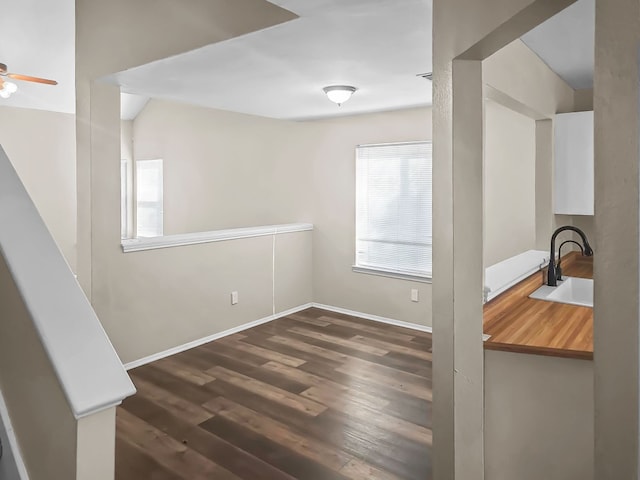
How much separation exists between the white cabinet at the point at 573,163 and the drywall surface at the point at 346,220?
1404 mm

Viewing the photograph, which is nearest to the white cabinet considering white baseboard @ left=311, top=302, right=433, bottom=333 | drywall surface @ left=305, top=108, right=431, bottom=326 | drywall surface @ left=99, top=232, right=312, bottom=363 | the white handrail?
drywall surface @ left=305, top=108, right=431, bottom=326

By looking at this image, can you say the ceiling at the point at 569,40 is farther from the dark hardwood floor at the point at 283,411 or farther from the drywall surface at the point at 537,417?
the dark hardwood floor at the point at 283,411

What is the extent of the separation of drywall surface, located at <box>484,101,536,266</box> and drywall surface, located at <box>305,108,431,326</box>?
719 millimetres

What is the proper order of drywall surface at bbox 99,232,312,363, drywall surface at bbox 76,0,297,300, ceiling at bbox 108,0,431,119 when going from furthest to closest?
drywall surface at bbox 99,232,312,363
drywall surface at bbox 76,0,297,300
ceiling at bbox 108,0,431,119

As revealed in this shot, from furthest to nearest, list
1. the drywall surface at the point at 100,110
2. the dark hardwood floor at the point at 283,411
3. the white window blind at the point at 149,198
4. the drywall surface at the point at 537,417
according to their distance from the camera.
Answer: the white window blind at the point at 149,198 < the drywall surface at the point at 100,110 < the dark hardwood floor at the point at 283,411 < the drywall surface at the point at 537,417

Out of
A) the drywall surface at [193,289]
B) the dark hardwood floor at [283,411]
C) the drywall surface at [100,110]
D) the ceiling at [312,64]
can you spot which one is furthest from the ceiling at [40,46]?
the dark hardwood floor at [283,411]

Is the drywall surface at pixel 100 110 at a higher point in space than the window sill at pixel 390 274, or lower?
higher

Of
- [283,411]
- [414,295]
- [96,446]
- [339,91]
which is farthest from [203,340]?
[96,446]

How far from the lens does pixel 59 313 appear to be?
123 cm

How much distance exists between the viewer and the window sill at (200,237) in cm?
388

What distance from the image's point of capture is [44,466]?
1312 millimetres

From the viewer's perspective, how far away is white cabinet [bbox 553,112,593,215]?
349 centimetres

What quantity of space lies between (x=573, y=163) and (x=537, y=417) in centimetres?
234

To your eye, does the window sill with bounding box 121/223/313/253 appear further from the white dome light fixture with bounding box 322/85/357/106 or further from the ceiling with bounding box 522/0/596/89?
the ceiling with bounding box 522/0/596/89
